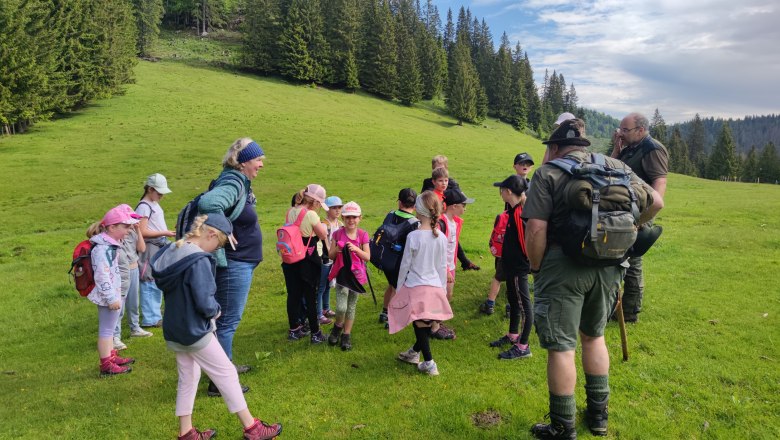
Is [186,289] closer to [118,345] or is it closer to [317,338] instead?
[317,338]

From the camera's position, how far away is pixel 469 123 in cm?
7762

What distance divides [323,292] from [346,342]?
1.83 metres

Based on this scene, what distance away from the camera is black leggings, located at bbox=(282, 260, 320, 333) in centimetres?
709

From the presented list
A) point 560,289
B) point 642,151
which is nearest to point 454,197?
point 642,151

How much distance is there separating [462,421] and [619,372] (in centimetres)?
249

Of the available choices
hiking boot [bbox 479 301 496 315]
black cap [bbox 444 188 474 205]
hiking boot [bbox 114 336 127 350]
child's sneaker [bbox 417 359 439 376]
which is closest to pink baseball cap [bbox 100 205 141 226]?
hiking boot [bbox 114 336 127 350]

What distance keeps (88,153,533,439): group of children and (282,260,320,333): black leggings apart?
17 mm

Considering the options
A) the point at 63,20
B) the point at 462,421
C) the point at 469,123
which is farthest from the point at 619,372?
the point at 469,123

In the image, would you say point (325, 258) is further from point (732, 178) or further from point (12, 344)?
point (732, 178)

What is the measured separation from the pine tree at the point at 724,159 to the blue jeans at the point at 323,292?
10504 cm

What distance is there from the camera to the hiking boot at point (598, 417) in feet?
14.9

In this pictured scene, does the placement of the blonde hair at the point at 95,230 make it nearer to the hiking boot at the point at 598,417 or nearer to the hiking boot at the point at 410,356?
the hiking boot at the point at 410,356

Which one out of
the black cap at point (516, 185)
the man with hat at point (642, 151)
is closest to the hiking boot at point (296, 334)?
the black cap at point (516, 185)

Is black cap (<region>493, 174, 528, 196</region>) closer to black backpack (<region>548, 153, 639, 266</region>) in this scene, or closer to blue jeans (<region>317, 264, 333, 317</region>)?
black backpack (<region>548, 153, 639, 266</region>)
